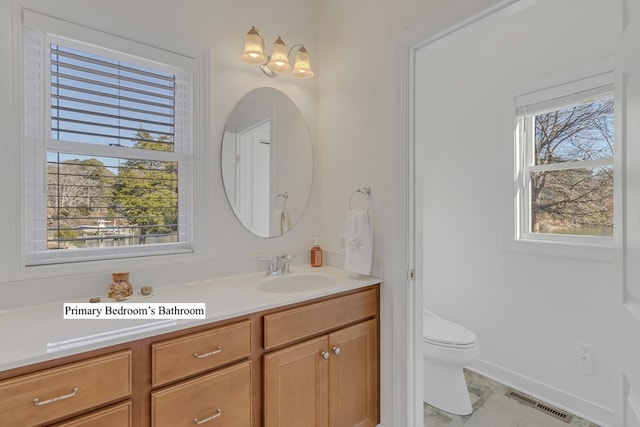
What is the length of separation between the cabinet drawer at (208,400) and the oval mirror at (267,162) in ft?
2.78

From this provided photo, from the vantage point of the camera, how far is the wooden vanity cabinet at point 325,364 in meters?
1.34

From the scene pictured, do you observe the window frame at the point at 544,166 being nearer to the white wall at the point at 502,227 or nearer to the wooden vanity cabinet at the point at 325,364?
the white wall at the point at 502,227

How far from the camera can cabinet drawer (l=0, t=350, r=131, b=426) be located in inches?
33.3

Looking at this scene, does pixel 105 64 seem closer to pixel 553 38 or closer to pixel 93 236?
pixel 93 236

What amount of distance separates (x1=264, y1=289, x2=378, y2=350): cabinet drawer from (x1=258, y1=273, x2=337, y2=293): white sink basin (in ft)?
0.64

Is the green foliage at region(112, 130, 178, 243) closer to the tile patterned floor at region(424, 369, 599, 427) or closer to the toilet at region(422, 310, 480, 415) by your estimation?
the toilet at region(422, 310, 480, 415)

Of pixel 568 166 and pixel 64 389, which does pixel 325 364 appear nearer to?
pixel 64 389

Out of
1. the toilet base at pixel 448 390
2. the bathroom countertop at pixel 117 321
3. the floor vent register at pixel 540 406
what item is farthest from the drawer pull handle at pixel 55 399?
the floor vent register at pixel 540 406

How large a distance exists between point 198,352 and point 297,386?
1.64ft

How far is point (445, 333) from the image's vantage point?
6.66 ft

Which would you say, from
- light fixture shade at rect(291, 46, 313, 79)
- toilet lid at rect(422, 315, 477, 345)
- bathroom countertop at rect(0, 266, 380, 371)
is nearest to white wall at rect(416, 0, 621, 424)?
toilet lid at rect(422, 315, 477, 345)

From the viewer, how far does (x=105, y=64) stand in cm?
146

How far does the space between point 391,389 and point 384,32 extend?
1897 millimetres

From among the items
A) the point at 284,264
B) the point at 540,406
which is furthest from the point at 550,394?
the point at 284,264
